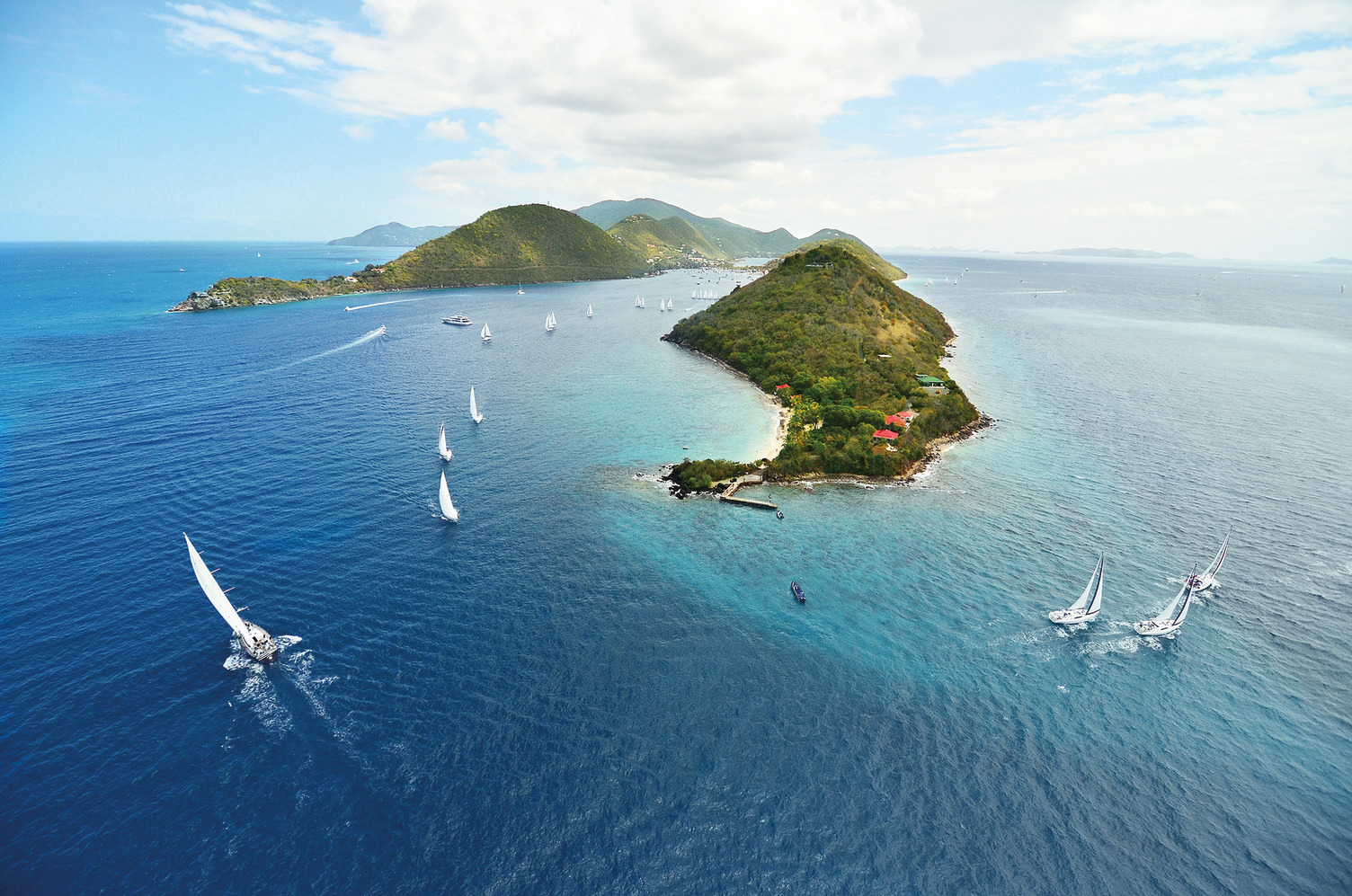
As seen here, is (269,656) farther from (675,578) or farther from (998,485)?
(998,485)

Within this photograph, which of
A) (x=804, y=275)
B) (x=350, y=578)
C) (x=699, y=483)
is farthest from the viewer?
(x=804, y=275)

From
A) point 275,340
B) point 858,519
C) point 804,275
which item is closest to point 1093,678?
point 858,519

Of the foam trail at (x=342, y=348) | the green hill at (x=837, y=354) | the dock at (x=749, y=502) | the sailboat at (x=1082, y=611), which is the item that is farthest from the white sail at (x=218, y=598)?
the foam trail at (x=342, y=348)

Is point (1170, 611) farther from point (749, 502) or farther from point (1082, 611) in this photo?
point (749, 502)

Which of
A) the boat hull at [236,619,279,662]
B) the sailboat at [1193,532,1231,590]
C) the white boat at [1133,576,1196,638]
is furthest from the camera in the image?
the sailboat at [1193,532,1231,590]

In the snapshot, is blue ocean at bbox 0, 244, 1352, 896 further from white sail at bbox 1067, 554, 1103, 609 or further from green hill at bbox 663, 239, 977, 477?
green hill at bbox 663, 239, 977, 477

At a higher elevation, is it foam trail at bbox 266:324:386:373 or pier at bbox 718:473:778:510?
foam trail at bbox 266:324:386:373

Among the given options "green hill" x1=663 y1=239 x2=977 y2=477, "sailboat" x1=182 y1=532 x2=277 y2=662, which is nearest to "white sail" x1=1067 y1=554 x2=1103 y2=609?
"green hill" x1=663 y1=239 x2=977 y2=477
